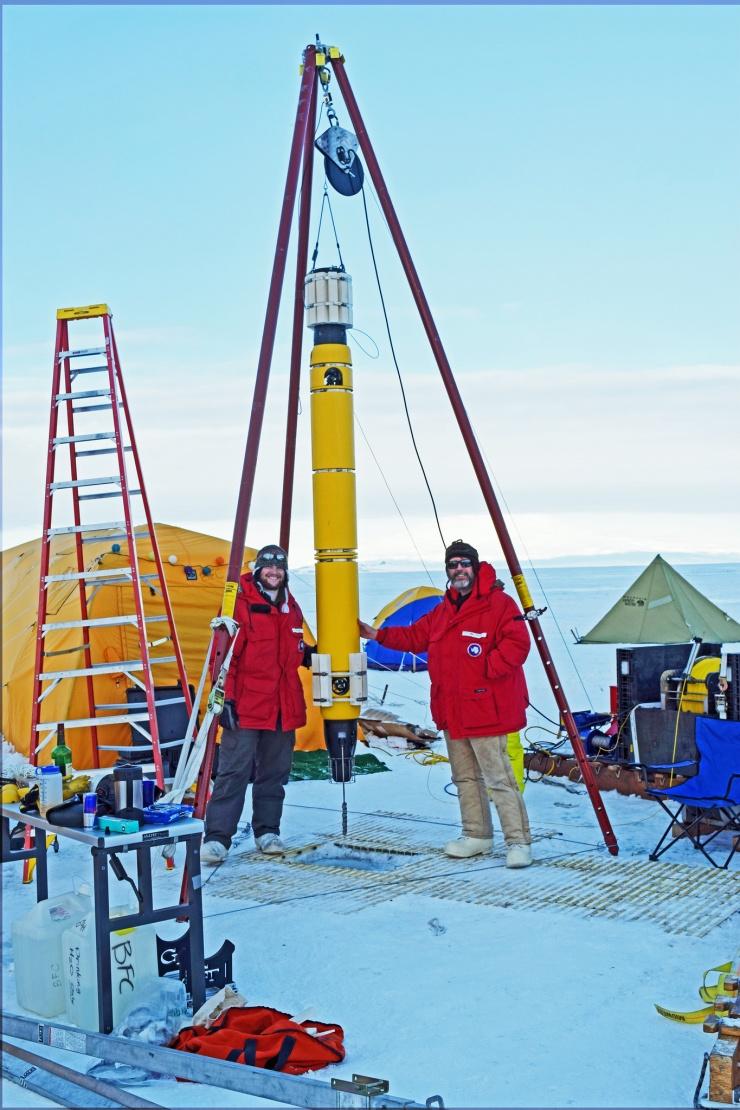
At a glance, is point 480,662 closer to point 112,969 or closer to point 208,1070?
point 112,969

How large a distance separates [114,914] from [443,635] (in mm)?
3500

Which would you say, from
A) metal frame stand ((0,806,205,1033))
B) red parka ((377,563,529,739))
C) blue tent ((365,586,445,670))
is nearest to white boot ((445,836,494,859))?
red parka ((377,563,529,739))

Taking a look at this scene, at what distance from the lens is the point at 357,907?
6.71 m

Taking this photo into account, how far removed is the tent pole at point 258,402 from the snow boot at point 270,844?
89 centimetres

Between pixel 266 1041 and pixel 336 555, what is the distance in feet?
13.4

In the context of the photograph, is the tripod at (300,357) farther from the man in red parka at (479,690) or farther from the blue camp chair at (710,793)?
the blue camp chair at (710,793)

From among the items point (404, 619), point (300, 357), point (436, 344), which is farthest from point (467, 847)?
point (404, 619)

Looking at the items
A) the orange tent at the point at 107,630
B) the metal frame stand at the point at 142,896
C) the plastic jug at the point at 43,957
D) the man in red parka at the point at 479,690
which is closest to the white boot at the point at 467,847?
the man in red parka at the point at 479,690

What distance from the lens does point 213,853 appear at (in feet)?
25.9

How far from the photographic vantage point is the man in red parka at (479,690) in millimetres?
7688

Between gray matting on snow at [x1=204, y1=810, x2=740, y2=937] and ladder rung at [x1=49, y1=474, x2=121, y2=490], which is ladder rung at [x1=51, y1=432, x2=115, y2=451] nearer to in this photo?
ladder rung at [x1=49, y1=474, x2=121, y2=490]

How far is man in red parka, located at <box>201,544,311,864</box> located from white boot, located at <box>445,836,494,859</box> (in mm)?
1190

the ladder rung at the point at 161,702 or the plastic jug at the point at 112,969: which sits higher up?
the ladder rung at the point at 161,702

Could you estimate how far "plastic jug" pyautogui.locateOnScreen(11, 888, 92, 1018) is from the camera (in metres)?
5.12
